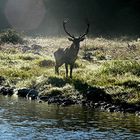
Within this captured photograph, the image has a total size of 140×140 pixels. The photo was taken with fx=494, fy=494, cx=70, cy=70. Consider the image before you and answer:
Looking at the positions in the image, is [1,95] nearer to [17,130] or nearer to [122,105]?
[122,105]

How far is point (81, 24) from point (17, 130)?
63343 mm

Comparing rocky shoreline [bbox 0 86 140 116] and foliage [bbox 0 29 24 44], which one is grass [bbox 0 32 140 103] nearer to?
rocky shoreline [bbox 0 86 140 116]

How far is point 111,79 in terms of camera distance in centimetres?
3141

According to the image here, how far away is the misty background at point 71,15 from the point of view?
78.9m

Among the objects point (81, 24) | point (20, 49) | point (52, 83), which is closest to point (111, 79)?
point (52, 83)

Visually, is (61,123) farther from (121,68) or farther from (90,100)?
(121,68)

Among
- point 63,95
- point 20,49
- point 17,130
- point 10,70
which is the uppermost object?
point 20,49

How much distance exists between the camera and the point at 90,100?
92.1ft

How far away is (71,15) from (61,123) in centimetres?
6600

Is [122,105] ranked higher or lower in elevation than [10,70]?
lower

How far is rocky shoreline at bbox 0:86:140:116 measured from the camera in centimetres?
2620

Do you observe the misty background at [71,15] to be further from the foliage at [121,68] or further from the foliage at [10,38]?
the foliage at [121,68]

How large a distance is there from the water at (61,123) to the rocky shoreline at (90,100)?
0.79m

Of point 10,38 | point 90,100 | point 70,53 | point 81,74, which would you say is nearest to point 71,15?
point 10,38
